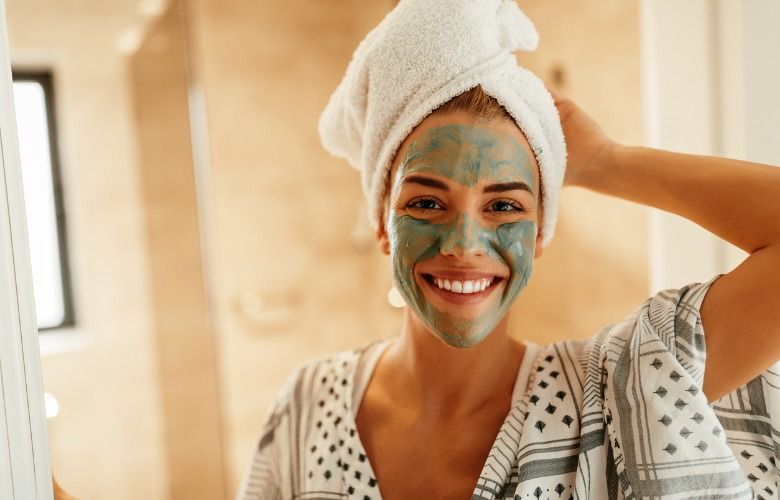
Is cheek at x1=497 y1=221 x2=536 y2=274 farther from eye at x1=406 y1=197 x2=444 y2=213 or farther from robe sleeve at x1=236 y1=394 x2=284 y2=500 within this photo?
robe sleeve at x1=236 y1=394 x2=284 y2=500

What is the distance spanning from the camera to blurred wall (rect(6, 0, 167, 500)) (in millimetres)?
1096

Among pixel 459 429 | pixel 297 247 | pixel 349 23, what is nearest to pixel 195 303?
pixel 297 247

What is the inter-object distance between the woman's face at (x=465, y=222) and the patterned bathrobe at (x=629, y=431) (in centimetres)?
12

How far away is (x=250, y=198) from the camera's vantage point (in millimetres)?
2129

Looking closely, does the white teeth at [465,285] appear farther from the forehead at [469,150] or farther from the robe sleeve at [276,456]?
the robe sleeve at [276,456]

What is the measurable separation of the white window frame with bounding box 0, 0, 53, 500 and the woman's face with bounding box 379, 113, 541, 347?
359mm

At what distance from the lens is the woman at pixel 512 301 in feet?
2.01

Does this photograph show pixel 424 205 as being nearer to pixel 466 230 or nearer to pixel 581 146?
pixel 466 230

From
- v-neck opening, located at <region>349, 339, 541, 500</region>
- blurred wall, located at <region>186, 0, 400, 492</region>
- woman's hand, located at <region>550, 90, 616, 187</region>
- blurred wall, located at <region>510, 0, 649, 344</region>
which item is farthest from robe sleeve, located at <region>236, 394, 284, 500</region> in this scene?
blurred wall, located at <region>186, 0, 400, 492</region>

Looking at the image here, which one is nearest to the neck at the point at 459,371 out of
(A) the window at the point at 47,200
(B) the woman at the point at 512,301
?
(B) the woman at the point at 512,301

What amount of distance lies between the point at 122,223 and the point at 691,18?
1361mm

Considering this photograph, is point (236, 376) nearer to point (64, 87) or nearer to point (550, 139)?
point (64, 87)

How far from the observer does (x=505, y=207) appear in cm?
68

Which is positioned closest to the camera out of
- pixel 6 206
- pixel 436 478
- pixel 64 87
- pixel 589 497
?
pixel 6 206
